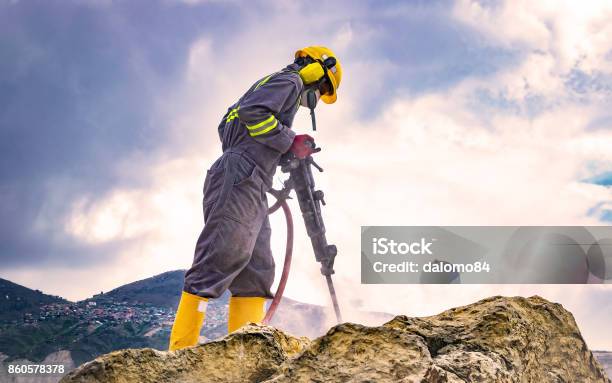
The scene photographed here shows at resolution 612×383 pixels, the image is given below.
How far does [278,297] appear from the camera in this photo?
4.38 meters

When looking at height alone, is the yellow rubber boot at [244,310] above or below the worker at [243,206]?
below

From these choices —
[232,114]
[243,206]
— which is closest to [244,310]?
[243,206]

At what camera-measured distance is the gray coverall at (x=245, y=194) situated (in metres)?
3.68

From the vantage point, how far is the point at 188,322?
354 cm

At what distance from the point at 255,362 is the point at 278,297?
2694 mm

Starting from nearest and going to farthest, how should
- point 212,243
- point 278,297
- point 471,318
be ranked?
1. point 471,318
2. point 212,243
3. point 278,297

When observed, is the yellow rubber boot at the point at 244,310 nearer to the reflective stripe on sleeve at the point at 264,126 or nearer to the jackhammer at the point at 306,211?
the jackhammer at the point at 306,211

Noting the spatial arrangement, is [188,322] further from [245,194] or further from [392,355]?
[392,355]

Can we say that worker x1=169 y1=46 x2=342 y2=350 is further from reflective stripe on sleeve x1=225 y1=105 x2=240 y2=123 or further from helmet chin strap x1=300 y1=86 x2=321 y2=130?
helmet chin strap x1=300 y1=86 x2=321 y2=130

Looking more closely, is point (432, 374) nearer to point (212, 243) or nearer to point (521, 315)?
point (521, 315)

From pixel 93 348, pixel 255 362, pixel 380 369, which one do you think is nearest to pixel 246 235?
pixel 255 362

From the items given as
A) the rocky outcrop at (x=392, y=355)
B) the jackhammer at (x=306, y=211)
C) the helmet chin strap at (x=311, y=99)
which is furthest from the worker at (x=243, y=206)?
the rocky outcrop at (x=392, y=355)

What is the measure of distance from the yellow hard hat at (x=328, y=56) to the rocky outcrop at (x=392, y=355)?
2891 millimetres

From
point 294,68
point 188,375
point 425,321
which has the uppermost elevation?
point 294,68
